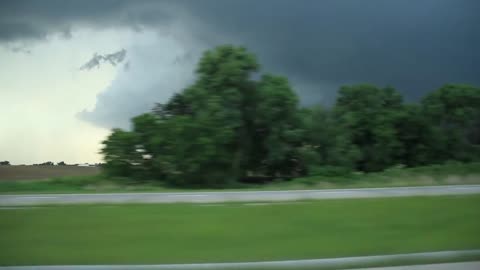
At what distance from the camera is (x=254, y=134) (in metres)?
47.3

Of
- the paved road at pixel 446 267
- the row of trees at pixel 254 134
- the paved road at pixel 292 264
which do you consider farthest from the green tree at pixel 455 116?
the paved road at pixel 446 267

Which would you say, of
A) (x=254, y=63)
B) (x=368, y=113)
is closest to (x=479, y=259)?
(x=254, y=63)

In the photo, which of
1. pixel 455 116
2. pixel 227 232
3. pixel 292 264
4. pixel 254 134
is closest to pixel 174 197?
pixel 227 232

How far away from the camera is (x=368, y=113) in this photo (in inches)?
2181

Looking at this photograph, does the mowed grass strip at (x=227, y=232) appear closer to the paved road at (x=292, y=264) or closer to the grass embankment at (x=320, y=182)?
the paved road at (x=292, y=264)

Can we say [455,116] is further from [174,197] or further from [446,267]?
[446,267]

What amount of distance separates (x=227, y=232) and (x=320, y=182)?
98.2ft

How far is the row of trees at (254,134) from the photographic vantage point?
41.3 m

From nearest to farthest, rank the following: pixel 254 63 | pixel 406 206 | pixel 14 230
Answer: pixel 14 230
pixel 406 206
pixel 254 63

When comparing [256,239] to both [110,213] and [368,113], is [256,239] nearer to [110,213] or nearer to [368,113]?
[110,213]

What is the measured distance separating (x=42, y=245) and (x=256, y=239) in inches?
168

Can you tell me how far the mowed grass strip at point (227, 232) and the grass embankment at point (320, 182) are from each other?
19274 millimetres

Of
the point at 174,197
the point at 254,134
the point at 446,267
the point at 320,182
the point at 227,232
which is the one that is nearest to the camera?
the point at 446,267

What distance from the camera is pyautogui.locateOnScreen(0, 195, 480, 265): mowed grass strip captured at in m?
9.93
